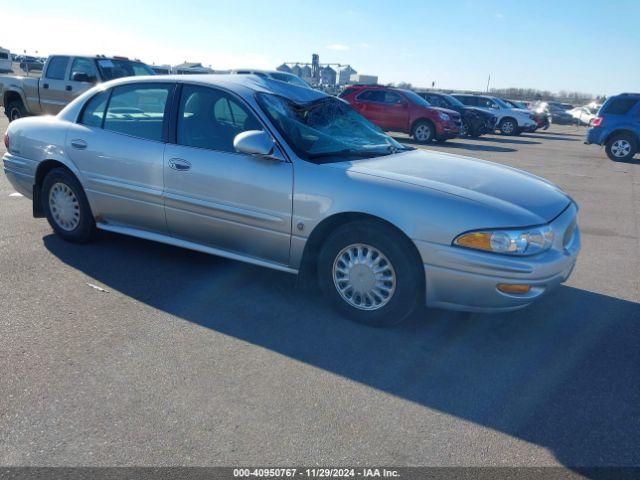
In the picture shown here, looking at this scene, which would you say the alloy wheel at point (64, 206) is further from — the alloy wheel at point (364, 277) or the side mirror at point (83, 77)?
the side mirror at point (83, 77)

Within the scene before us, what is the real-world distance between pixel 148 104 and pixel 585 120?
1620 inches

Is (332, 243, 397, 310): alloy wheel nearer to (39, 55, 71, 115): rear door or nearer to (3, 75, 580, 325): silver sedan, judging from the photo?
(3, 75, 580, 325): silver sedan

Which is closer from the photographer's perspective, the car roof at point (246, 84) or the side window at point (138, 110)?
the car roof at point (246, 84)

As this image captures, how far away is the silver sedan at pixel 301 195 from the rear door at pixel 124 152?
1cm

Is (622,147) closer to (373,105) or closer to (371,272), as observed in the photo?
(373,105)

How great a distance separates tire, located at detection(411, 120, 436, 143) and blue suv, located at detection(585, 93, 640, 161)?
4311 mm

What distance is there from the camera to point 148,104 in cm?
470

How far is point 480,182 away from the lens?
12.8 ft

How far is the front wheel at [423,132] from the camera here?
17.1 meters

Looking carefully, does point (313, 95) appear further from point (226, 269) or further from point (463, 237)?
point (463, 237)

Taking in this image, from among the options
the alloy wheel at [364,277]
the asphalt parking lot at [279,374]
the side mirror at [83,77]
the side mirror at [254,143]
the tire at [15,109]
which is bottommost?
the asphalt parking lot at [279,374]

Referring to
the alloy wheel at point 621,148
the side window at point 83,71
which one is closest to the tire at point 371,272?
the side window at point 83,71

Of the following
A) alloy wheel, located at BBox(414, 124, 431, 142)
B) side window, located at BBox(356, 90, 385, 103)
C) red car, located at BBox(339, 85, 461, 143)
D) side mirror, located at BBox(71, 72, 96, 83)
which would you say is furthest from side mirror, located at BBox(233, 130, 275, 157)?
side window, located at BBox(356, 90, 385, 103)

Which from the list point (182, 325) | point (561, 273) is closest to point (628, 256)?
point (561, 273)
